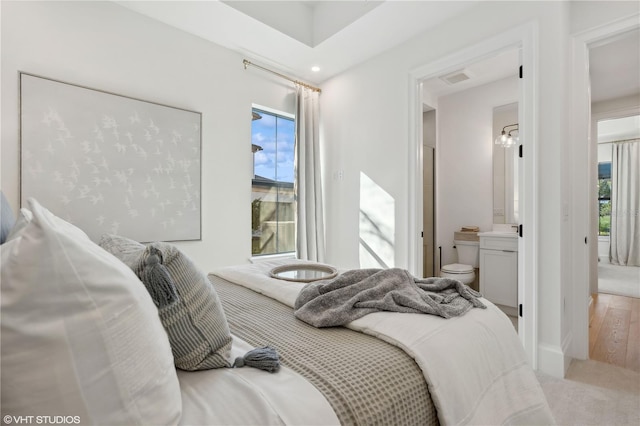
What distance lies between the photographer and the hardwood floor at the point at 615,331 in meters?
2.38

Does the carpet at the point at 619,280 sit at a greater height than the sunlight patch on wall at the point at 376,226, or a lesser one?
lesser

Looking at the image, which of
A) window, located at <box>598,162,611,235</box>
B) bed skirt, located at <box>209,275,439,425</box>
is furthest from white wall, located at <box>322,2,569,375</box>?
window, located at <box>598,162,611,235</box>

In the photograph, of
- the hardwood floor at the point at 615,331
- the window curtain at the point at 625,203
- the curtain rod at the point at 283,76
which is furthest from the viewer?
the window curtain at the point at 625,203

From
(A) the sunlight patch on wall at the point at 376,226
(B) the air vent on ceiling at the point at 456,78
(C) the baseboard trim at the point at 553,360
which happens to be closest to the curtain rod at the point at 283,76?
(A) the sunlight patch on wall at the point at 376,226

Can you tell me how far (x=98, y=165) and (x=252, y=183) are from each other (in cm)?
142

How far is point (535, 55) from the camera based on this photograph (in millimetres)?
2221

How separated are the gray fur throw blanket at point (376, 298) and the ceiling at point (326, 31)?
2233 mm

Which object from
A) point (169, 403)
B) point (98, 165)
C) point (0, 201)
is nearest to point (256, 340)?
point (169, 403)

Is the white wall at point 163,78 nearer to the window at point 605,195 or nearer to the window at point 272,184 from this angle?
the window at point 272,184

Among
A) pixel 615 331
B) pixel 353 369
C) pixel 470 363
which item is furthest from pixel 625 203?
pixel 353 369

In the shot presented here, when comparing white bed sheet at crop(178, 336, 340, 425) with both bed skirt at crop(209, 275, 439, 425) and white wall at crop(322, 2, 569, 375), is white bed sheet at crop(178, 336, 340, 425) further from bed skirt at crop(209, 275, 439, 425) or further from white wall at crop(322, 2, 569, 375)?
white wall at crop(322, 2, 569, 375)

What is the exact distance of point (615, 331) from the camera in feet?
9.56

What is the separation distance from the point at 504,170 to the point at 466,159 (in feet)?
1.53

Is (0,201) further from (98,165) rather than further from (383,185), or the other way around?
(383,185)
